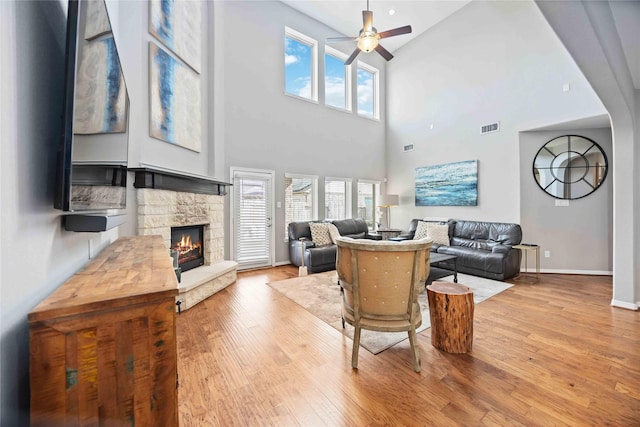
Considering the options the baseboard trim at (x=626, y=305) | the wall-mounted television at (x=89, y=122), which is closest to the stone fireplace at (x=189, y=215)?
the wall-mounted television at (x=89, y=122)

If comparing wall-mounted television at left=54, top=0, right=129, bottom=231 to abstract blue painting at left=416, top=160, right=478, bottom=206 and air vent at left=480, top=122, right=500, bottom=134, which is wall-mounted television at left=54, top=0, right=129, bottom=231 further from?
air vent at left=480, top=122, right=500, bottom=134

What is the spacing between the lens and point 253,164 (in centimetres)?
551

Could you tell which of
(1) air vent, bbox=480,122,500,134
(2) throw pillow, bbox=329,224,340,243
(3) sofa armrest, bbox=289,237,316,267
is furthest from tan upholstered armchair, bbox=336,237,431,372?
(1) air vent, bbox=480,122,500,134

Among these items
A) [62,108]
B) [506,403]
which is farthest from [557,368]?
[62,108]

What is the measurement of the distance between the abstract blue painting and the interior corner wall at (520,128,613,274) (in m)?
0.90

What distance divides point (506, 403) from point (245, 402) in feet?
5.50

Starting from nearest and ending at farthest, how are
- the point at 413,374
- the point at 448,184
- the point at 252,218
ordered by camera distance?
the point at 413,374 < the point at 252,218 < the point at 448,184

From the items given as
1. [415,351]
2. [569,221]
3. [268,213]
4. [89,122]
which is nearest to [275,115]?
[268,213]

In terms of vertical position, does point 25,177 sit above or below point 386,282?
above

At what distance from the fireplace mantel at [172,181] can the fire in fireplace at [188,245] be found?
59 centimetres

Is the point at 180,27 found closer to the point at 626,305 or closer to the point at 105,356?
the point at 105,356

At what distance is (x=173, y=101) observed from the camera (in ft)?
11.6

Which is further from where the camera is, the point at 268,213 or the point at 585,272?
the point at 268,213

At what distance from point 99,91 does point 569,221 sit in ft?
22.2
